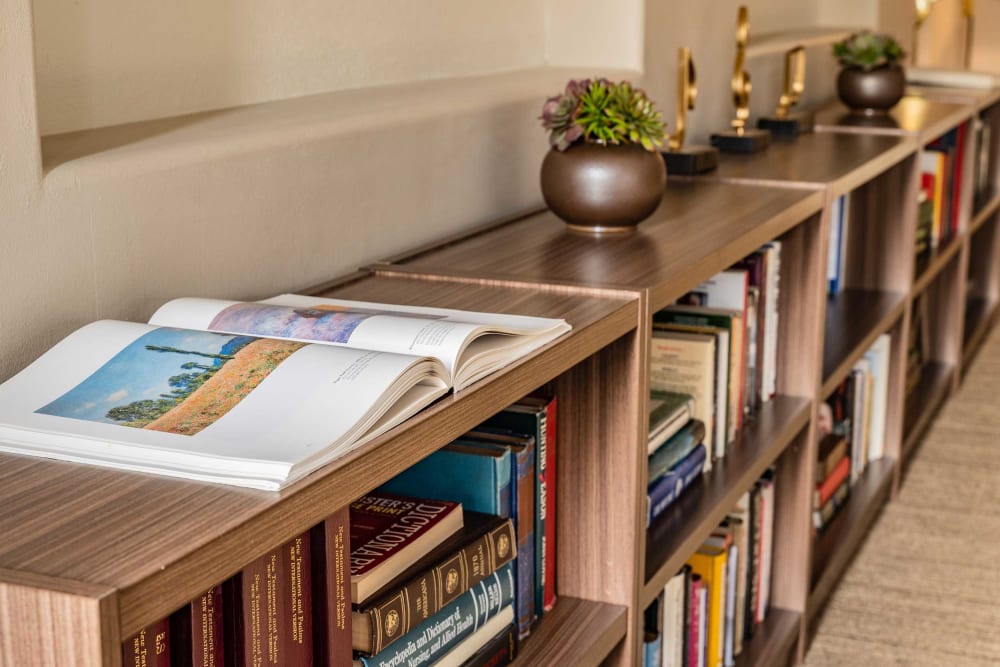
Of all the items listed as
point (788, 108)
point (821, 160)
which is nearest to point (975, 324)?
point (788, 108)

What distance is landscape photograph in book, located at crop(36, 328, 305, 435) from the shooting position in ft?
2.94

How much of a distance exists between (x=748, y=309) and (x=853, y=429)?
3.27ft

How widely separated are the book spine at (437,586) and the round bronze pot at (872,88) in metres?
2.40

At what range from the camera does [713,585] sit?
1.94 meters

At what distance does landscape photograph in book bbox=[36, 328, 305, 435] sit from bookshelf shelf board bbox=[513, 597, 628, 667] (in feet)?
1.64

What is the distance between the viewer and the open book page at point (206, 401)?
2.73 ft

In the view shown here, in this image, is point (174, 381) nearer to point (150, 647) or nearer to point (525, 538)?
point (150, 647)

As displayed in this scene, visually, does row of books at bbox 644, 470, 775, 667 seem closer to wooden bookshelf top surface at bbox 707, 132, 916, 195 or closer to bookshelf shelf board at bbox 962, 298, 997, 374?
wooden bookshelf top surface at bbox 707, 132, 916, 195

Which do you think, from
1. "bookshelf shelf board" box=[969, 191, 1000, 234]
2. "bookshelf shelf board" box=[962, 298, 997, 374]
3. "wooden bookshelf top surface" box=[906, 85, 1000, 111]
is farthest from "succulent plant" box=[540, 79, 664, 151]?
"bookshelf shelf board" box=[962, 298, 997, 374]

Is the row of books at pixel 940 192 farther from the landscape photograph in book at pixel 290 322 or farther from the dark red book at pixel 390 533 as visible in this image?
the landscape photograph in book at pixel 290 322

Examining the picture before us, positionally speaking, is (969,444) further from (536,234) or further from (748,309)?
(536,234)

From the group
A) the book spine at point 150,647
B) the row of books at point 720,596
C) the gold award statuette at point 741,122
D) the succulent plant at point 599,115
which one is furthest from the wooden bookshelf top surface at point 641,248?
the book spine at point 150,647

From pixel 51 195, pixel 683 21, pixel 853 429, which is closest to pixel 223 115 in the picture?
pixel 51 195

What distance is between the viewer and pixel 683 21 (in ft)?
8.42
